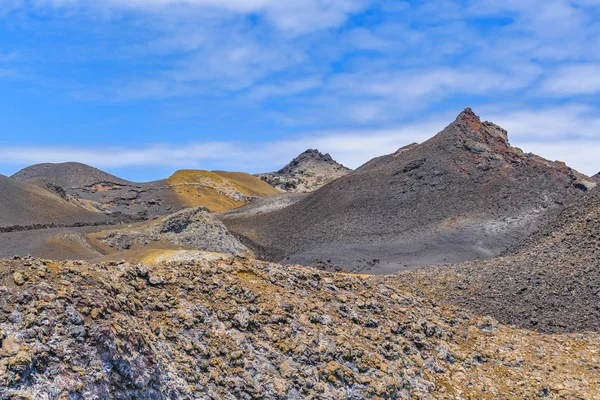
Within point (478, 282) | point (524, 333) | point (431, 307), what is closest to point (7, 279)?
point (431, 307)

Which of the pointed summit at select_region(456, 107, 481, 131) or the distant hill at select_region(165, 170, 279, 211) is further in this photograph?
the distant hill at select_region(165, 170, 279, 211)

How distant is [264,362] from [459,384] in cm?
419

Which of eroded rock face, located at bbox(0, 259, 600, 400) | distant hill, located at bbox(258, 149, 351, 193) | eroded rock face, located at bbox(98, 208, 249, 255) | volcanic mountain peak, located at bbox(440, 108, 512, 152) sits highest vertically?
distant hill, located at bbox(258, 149, 351, 193)

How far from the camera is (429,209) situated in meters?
42.7

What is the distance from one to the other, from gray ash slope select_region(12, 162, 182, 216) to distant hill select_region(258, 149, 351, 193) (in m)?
26.5

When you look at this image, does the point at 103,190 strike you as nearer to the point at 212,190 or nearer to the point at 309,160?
the point at 212,190

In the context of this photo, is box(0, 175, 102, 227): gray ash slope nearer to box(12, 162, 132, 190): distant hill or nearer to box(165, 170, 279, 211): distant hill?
box(165, 170, 279, 211): distant hill

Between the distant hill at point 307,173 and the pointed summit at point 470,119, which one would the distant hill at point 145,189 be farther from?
the pointed summit at point 470,119

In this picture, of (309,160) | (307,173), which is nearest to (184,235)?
(307,173)

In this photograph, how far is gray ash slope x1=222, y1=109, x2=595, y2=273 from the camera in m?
36.3

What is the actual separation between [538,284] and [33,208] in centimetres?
4029

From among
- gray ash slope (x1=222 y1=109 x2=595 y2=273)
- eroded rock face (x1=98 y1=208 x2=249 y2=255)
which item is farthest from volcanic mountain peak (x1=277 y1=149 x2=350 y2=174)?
eroded rock face (x1=98 y1=208 x2=249 y2=255)

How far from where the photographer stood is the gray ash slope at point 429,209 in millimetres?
36281

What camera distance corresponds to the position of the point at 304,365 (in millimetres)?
9805
